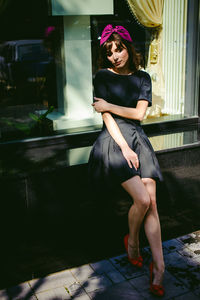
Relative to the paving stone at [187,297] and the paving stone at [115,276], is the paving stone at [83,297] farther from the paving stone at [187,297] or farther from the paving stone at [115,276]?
the paving stone at [187,297]

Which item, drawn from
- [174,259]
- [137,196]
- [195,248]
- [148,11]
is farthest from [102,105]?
[148,11]

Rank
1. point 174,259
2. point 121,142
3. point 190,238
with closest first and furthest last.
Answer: point 121,142
point 174,259
point 190,238

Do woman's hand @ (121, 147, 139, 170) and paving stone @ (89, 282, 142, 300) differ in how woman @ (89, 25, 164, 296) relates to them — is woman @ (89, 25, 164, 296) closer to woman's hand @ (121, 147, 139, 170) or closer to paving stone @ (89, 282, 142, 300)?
woman's hand @ (121, 147, 139, 170)

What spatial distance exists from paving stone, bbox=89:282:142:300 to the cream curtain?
2.77 metres

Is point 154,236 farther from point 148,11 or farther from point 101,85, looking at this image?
point 148,11

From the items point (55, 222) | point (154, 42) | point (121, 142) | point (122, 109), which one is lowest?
point (55, 222)

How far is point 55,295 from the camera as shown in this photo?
2.69m

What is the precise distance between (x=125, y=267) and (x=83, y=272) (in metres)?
0.36

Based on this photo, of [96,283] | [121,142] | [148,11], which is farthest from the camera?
[148,11]

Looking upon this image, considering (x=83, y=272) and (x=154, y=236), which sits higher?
(x=154, y=236)

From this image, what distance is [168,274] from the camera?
288cm

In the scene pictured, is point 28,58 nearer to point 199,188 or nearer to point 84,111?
point 84,111

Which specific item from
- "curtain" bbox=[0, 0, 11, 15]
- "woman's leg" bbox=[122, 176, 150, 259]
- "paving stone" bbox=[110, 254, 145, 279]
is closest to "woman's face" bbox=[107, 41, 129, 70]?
"woman's leg" bbox=[122, 176, 150, 259]

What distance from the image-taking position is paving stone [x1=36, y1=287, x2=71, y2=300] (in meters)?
2.66
